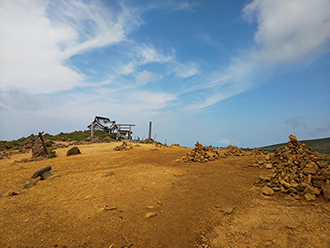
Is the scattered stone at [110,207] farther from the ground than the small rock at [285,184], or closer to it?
closer to it

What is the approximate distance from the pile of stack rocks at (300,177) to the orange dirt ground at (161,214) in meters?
0.28

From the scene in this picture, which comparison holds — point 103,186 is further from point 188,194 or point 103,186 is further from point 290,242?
point 290,242

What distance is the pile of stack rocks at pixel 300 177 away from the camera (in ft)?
18.9

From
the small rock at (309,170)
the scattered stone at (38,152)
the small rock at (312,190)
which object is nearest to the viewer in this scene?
the small rock at (312,190)

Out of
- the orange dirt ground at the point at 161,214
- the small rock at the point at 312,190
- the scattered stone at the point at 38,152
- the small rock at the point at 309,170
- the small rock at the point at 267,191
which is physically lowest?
the orange dirt ground at the point at 161,214

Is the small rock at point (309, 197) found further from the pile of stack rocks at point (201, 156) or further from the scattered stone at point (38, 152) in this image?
the scattered stone at point (38, 152)

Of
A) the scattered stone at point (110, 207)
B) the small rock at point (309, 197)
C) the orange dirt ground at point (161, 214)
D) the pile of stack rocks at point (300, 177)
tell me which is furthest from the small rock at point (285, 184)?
the scattered stone at point (110, 207)

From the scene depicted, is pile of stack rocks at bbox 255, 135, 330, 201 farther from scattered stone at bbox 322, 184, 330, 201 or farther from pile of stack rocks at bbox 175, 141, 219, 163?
pile of stack rocks at bbox 175, 141, 219, 163

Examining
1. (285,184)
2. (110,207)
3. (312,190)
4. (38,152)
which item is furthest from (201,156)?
(38,152)

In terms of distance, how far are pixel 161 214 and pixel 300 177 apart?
5117 mm

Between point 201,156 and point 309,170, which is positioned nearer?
point 309,170

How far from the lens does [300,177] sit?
253 inches

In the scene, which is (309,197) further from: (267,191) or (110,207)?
(110,207)

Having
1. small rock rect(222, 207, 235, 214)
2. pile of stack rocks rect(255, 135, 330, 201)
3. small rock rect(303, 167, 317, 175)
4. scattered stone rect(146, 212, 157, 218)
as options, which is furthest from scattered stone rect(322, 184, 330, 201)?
scattered stone rect(146, 212, 157, 218)
